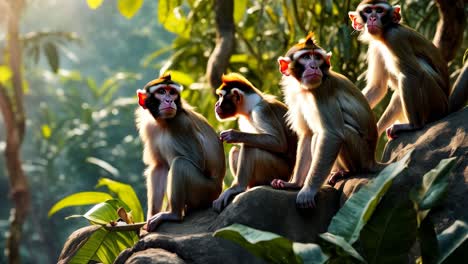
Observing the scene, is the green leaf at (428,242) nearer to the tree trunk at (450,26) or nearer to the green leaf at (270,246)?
the green leaf at (270,246)

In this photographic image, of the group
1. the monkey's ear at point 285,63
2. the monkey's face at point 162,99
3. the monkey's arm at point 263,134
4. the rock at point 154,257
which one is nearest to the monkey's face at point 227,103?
the monkey's arm at point 263,134

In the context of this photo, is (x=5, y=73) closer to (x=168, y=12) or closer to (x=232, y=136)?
(x=168, y=12)

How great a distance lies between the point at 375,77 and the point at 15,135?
6639 millimetres

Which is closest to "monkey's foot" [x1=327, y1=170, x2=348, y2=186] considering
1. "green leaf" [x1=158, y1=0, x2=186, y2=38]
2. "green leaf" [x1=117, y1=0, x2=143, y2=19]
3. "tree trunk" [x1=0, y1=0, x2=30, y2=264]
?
"green leaf" [x1=117, y1=0, x2=143, y2=19]

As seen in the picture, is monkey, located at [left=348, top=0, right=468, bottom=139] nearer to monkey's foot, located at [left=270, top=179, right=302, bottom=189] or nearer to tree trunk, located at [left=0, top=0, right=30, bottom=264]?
monkey's foot, located at [left=270, top=179, right=302, bottom=189]

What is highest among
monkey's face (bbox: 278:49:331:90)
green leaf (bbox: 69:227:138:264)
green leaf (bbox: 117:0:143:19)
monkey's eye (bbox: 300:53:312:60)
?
green leaf (bbox: 117:0:143:19)

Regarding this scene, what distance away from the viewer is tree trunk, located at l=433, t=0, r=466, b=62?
782cm

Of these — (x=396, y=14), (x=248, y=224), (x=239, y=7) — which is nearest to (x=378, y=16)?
(x=396, y=14)

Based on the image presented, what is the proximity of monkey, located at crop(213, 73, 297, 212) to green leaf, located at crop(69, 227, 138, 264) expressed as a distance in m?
0.92

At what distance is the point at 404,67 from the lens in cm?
661

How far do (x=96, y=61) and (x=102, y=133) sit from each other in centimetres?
1177

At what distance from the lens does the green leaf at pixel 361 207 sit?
4801mm

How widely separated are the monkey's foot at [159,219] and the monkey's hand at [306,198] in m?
1.07

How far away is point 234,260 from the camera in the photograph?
5.46 metres
